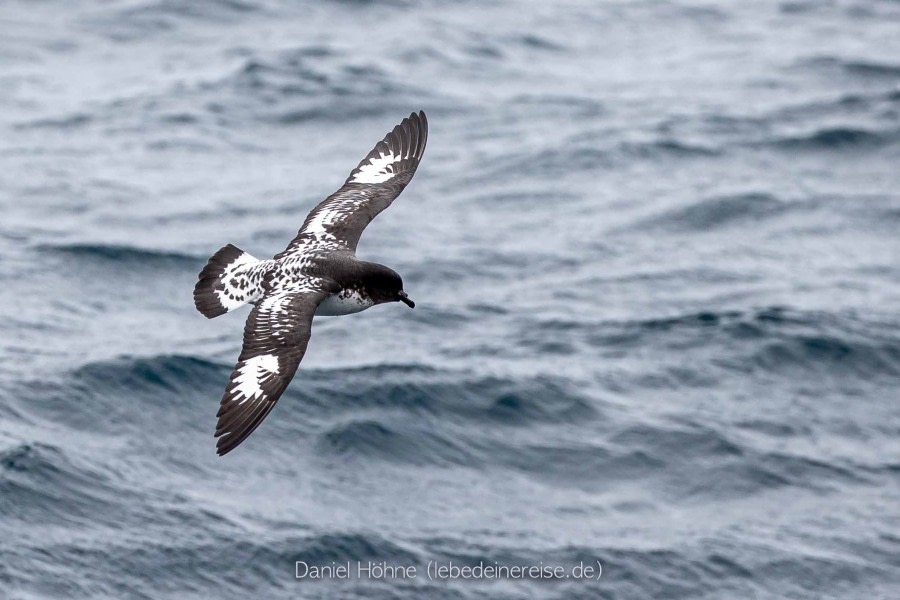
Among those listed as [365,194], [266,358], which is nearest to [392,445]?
[365,194]

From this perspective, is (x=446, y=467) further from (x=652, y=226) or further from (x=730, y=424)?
(x=652, y=226)

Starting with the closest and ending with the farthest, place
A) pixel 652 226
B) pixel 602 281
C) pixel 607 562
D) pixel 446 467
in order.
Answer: pixel 607 562 → pixel 446 467 → pixel 602 281 → pixel 652 226

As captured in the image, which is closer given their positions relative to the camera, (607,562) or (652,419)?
(607,562)

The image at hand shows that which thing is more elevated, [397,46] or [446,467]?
[397,46]

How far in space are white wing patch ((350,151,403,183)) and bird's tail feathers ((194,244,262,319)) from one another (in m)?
1.92

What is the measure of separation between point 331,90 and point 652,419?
32.7 feet

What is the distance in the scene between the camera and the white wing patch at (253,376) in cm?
1022

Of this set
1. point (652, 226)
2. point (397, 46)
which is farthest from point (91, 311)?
point (397, 46)

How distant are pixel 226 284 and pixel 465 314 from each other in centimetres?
596

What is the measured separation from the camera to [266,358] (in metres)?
10.5

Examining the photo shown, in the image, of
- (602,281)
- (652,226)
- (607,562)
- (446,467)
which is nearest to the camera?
(607,562)

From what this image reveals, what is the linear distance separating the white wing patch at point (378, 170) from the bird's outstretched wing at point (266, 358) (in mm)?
2357

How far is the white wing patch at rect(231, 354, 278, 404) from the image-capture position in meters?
10.2

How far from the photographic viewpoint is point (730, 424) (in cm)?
1542
